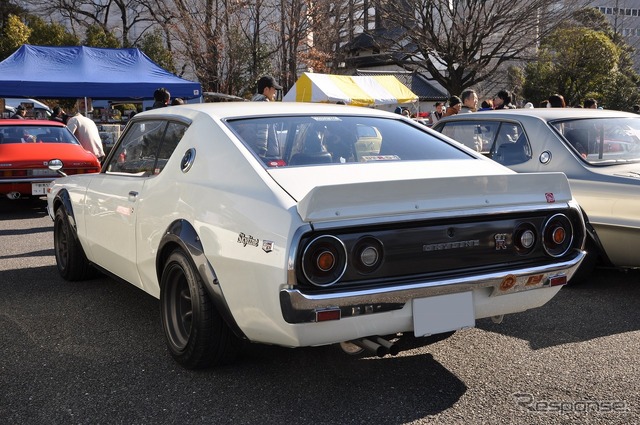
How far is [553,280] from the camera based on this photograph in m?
3.46

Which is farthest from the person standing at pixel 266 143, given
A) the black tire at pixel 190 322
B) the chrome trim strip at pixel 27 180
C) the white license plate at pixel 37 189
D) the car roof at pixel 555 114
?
the chrome trim strip at pixel 27 180

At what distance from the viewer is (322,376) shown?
12.0ft

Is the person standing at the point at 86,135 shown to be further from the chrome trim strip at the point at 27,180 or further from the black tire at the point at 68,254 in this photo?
the black tire at the point at 68,254

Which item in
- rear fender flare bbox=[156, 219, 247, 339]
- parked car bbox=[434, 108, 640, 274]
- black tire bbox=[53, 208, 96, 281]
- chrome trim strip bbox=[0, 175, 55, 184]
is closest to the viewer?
rear fender flare bbox=[156, 219, 247, 339]

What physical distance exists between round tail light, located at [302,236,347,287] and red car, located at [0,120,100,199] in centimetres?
794

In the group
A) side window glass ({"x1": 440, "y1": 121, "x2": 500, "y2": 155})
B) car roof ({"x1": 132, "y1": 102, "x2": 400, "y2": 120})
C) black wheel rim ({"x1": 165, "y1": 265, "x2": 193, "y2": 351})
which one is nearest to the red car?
side window glass ({"x1": 440, "y1": 121, "x2": 500, "y2": 155})

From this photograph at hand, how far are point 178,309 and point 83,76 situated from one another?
42.9ft

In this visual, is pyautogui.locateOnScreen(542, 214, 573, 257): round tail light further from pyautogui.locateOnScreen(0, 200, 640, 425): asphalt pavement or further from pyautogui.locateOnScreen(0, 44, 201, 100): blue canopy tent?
pyautogui.locateOnScreen(0, 44, 201, 100): blue canopy tent

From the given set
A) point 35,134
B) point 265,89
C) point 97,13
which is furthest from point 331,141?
point 97,13

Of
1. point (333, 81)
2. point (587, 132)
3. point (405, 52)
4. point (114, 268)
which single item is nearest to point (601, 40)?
point (405, 52)

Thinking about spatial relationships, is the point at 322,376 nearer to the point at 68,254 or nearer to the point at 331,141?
the point at 331,141

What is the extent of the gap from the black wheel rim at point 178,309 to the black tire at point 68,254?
6.32ft

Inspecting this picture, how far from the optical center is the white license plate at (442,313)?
311 cm

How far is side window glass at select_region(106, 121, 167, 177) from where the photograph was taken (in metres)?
4.37
